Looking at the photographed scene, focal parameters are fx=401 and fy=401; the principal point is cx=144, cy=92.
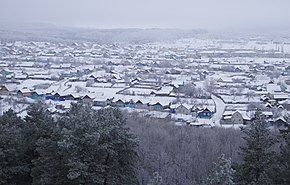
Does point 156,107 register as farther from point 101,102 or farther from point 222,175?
point 222,175

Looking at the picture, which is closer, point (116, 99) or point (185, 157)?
point (185, 157)

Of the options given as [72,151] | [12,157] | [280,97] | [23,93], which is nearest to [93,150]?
[72,151]

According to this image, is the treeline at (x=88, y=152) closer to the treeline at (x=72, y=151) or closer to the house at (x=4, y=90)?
the treeline at (x=72, y=151)

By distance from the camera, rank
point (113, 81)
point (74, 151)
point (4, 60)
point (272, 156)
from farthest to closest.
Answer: point (4, 60), point (113, 81), point (272, 156), point (74, 151)

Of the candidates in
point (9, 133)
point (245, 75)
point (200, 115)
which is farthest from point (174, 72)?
point (9, 133)

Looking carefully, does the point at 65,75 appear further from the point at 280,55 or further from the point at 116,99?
the point at 280,55

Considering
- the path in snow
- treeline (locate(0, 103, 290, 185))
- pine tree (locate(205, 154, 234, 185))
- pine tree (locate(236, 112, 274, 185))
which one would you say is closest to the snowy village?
the path in snow

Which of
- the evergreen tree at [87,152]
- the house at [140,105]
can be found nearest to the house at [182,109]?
the house at [140,105]
